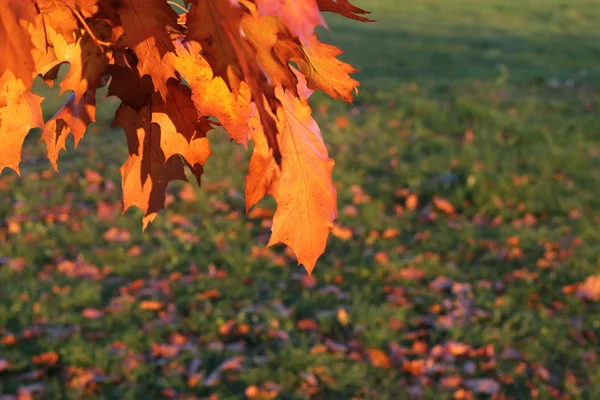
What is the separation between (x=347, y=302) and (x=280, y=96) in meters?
3.27

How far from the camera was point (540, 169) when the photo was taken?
5.69 meters

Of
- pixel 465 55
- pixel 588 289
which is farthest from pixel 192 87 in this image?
pixel 465 55

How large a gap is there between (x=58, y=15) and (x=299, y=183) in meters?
0.36

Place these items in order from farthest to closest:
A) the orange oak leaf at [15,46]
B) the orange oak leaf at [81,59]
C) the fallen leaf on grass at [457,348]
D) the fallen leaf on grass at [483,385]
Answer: the fallen leaf on grass at [457,348]
the fallen leaf on grass at [483,385]
the orange oak leaf at [81,59]
the orange oak leaf at [15,46]

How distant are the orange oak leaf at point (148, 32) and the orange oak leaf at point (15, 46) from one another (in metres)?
0.15

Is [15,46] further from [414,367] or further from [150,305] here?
[150,305]

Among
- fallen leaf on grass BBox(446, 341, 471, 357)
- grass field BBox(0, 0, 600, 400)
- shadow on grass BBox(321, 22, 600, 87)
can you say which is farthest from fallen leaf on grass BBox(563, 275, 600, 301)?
shadow on grass BBox(321, 22, 600, 87)

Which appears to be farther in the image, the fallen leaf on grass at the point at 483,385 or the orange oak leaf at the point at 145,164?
the fallen leaf on grass at the point at 483,385

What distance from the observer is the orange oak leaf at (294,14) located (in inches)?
27.7

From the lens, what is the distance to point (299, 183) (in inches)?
37.1

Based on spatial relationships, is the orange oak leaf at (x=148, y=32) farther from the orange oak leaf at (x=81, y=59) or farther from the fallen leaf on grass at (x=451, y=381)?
the fallen leaf on grass at (x=451, y=381)

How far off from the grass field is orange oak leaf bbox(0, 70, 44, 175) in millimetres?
2472

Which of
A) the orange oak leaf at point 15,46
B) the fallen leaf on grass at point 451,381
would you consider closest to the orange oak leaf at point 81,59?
the orange oak leaf at point 15,46

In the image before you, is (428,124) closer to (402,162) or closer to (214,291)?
(402,162)
